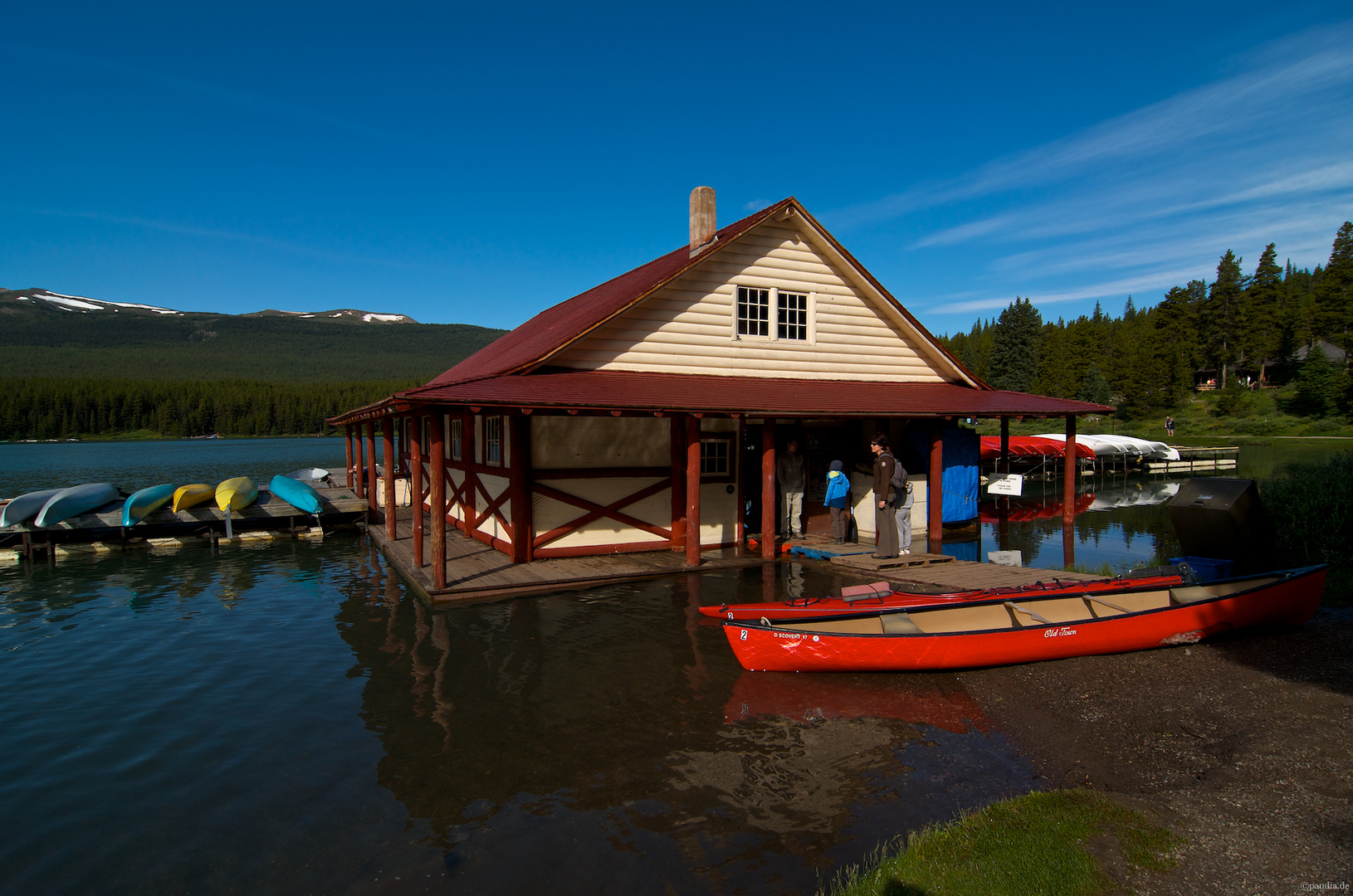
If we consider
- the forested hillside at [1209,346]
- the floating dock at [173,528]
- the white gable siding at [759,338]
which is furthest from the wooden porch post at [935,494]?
the forested hillside at [1209,346]

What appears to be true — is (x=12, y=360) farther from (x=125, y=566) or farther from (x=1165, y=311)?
(x=1165, y=311)

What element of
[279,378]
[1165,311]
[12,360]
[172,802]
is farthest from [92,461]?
[12,360]

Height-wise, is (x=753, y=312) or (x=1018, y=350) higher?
(x=1018, y=350)

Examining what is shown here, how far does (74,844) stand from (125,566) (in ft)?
45.1

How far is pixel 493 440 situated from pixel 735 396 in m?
5.27

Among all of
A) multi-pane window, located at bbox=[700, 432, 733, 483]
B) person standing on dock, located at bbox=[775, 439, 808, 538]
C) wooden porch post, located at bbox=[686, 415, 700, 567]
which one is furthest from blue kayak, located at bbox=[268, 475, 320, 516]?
person standing on dock, located at bbox=[775, 439, 808, 538]

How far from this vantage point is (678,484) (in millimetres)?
14320

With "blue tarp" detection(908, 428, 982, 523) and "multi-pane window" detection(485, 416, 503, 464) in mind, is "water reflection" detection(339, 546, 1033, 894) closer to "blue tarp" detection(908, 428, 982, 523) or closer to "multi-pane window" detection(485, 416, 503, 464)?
"multi-pane window" detection(485, 416, 503, 464)

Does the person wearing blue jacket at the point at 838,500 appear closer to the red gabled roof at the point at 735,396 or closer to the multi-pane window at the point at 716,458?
the red gabled roof at the point at 735,396

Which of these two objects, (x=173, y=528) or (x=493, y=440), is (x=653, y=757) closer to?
(x=493, y=440)

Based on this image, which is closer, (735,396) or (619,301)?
(735,396)

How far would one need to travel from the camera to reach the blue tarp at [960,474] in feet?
56.0

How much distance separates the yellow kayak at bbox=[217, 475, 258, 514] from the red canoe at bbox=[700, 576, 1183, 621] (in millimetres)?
16703

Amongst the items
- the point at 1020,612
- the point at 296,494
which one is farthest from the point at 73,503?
the point at 1020,612
